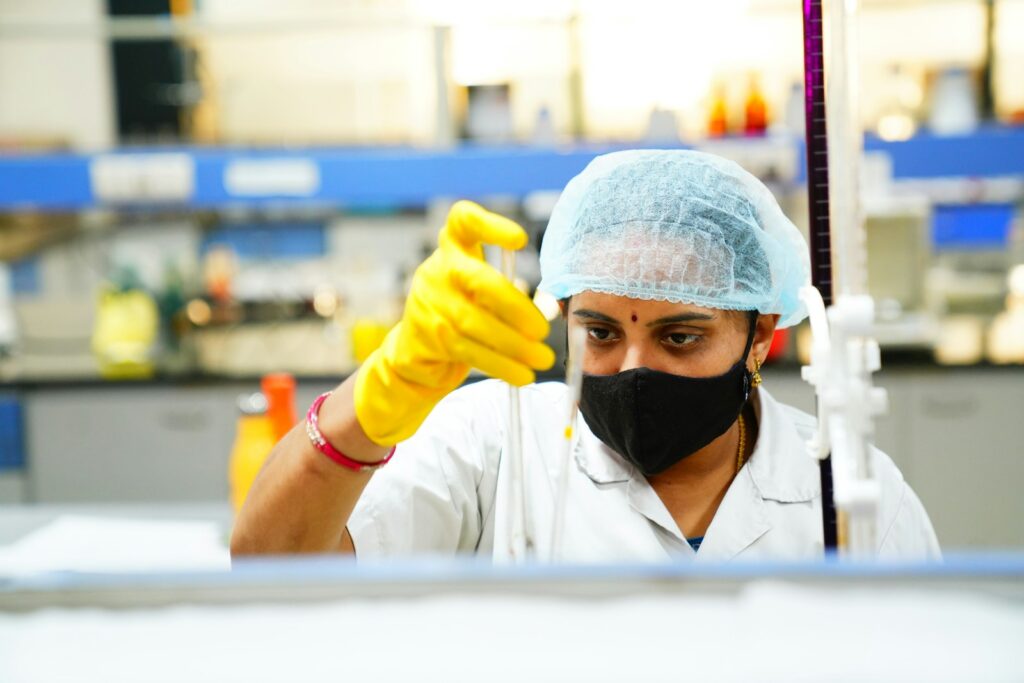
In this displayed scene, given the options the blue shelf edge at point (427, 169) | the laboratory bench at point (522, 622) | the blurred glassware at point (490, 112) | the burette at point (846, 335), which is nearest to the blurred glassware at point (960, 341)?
the blue shelf edge at point (427, 169)

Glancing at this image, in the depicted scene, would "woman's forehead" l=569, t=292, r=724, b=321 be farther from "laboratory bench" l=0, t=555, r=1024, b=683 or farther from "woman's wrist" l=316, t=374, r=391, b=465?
"laboratory bench" l=0, t=555, r=1024, b=683

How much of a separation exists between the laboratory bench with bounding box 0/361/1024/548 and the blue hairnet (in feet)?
6.79

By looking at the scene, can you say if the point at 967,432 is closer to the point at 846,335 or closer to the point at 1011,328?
the point at 1011,328

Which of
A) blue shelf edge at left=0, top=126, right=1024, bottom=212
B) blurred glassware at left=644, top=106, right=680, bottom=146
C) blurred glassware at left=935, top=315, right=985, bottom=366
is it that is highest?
blurred glassware at left=644, top=106, right=680, bottom=146

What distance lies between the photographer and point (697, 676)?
596mm

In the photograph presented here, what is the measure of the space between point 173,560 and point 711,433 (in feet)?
3.68

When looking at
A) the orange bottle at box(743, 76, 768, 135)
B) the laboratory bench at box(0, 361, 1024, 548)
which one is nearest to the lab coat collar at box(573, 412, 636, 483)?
the laboratory bench at box(0, 361, 1024, 548)

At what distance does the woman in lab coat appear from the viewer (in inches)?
47.1

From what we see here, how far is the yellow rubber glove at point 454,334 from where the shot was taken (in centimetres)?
94

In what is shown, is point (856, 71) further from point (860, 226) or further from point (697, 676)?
point (697, 676)

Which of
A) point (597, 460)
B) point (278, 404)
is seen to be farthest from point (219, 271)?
point (597, 460)

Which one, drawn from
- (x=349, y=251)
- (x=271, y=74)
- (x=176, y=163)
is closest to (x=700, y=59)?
(x=349, y=251)

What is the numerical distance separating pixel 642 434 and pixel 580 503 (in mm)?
165

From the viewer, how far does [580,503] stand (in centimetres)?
131
